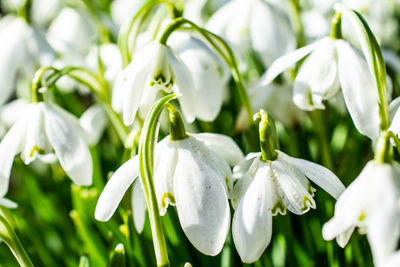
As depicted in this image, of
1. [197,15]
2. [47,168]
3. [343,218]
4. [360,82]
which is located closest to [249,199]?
[343,218]

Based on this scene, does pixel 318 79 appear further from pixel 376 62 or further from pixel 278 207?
pixel 278 207

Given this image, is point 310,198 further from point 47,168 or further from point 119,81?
point 47,168

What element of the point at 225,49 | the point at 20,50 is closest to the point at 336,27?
the point at 225,49

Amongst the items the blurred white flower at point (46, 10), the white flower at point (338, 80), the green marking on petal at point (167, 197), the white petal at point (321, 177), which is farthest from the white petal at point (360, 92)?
the blurred white flower at point (46, 10)

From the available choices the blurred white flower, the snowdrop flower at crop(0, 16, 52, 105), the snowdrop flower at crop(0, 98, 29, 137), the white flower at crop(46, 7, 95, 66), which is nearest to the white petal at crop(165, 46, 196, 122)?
the snowdrop flower at crop(0, 16, 52, 105)

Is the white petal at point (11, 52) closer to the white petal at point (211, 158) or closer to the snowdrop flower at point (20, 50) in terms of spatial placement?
the snowdrop flower at point (20, 50)
